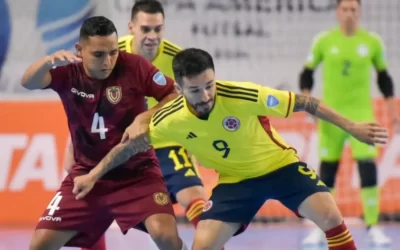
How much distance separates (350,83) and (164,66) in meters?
2.61

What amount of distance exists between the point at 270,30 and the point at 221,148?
4.34 metres

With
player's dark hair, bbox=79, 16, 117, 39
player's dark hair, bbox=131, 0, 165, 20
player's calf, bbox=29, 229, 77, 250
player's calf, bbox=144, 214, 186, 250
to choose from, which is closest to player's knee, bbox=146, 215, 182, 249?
player's calf, bbox=144, 214, 186, 250

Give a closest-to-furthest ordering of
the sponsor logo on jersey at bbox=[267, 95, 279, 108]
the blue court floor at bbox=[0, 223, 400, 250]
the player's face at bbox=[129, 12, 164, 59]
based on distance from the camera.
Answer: the sponsor logo on jersey at bbox=[267, 95, 279, 108], the player's face at bbox=[129, 12, 164, 59], the blue court floor at bbox=[0, 223, 400, 250]

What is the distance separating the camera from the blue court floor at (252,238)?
8.16 meters

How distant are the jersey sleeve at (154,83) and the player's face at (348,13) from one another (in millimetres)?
3557

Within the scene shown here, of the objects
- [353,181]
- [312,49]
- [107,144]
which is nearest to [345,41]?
[312,49]

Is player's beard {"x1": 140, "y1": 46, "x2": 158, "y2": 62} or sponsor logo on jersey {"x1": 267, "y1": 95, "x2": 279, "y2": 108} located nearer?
sponsor logo on jersey {"x1": 267, "y1": 95, "x2": 279, "y2": 108}

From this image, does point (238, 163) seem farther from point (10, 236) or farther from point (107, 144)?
point (10, 236)

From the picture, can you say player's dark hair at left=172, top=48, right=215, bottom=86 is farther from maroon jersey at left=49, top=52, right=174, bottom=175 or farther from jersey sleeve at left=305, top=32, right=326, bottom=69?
jersey sleeve at left=305, top=32, right=326, bottom=69

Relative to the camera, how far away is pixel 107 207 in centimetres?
580

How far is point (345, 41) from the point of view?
29.9 feet

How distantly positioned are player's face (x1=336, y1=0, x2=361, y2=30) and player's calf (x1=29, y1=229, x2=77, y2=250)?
424 cm

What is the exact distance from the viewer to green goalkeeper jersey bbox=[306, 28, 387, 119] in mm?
9000

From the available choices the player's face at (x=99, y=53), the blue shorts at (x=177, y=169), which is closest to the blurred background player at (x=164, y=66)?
the blue shorts at (x=177, y=169)
